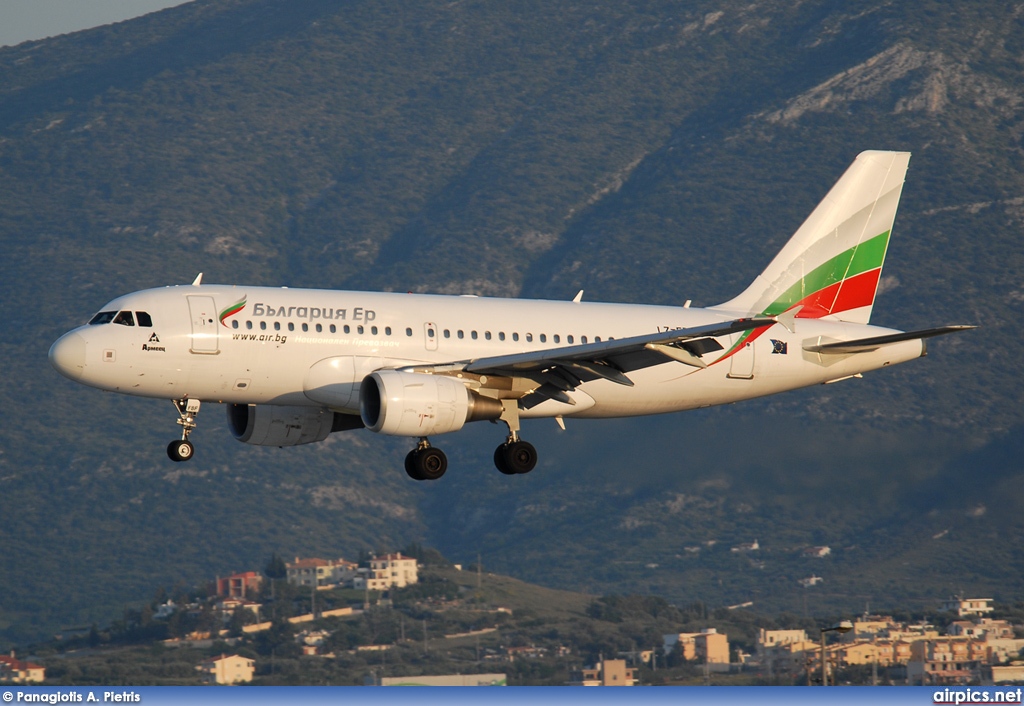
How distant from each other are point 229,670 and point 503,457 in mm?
44895

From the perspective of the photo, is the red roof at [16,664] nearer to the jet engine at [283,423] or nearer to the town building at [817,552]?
the jet engine at [283,423]

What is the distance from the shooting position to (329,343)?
42.4 meters

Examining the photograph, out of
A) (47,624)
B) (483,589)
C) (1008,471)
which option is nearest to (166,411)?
(47,624)

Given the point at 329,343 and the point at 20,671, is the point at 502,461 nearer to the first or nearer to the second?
the point at 329,343

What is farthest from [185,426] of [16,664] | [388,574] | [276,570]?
[276,570]

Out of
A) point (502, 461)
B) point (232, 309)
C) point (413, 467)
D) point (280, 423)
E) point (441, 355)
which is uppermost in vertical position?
point (232, 309)

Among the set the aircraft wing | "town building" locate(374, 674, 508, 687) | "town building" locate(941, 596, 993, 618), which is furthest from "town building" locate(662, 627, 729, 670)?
the aircraft wing

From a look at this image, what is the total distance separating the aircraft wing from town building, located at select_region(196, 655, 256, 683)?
1779 inches

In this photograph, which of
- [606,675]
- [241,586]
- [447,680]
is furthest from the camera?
[241,586]

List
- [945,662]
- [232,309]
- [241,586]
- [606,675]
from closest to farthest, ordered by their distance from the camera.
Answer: [232,309] → [945,662] → [606,675] → [241,586]

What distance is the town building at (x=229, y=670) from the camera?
85.1 metres

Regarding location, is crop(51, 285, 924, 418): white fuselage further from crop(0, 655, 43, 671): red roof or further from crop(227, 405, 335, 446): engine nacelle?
crop(0, 655, 43, 671): red roof

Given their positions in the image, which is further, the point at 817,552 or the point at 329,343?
the point at 817,552

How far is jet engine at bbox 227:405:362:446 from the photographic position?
45625 mm
